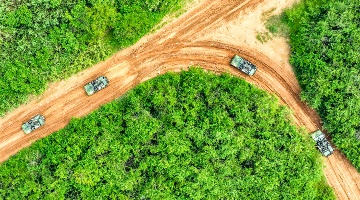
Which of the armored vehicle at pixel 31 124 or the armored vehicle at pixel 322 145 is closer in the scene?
the armored vehicle at pixel 31 124

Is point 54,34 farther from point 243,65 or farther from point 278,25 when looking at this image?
point 278,25

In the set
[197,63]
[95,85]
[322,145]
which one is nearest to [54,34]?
[95,85]

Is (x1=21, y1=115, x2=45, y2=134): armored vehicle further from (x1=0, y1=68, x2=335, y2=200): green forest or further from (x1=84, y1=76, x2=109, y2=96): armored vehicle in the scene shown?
(x1=84, y1=76, x2=109, y2=96): armored vehicle

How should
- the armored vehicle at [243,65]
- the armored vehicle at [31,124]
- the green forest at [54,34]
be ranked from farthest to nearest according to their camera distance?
1. the armored vehicle at [243,65]
2. the armored vehicle at [31,124]
3. the green forest at [54,34]

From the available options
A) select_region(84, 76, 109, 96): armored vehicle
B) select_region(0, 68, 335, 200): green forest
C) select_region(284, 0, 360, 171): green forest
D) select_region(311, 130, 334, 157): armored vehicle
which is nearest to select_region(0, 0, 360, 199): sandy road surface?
select_region(84, 76, 109, 96): armored vehicle

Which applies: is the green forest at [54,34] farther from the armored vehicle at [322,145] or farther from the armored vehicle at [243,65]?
the armored vehicle at [322,145]

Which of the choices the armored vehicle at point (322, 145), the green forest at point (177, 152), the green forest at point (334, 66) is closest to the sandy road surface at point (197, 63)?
the armored vehicle at point (322, 145)

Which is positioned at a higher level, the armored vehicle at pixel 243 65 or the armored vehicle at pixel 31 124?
the armored vehicle at pixel 31 124
